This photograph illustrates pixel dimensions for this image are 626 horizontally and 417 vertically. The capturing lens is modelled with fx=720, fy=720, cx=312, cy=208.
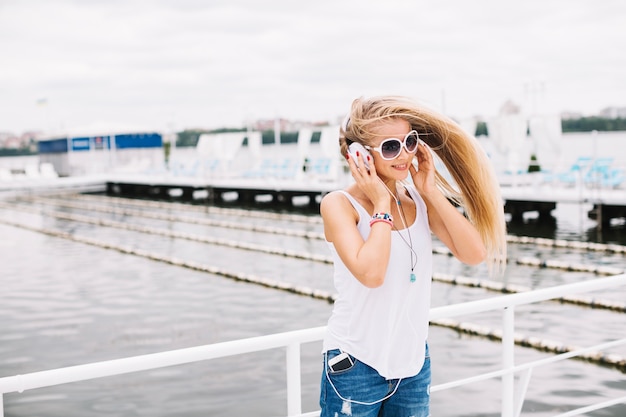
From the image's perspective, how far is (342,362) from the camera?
1.99m

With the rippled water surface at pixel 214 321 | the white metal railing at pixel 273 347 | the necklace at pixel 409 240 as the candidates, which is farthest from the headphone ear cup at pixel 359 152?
the rippled water surface at pixel 214 321

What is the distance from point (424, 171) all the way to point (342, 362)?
24.9 inches

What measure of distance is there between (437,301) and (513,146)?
1338cm

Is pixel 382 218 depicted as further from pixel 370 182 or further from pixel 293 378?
pixel 293 378

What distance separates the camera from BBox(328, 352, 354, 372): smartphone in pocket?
1.99 m

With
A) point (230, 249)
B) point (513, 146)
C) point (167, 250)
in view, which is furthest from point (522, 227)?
point (167, 250)

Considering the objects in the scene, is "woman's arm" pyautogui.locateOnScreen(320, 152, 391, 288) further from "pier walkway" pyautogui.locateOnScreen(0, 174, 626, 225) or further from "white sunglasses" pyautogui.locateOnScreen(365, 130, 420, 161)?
"pier walkway" pyautogui.locateOnScreen(0, 174, 626, 225)

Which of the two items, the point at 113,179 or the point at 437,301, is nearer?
the point at 437,301

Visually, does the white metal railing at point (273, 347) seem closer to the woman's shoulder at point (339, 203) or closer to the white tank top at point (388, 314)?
the white tank top at point (388, 314)

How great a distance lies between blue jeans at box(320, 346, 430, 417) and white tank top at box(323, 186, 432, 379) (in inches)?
1.3

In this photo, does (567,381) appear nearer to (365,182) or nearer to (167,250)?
(365,182)

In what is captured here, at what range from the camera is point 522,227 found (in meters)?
17.5

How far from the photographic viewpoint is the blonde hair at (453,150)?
6.62 ft

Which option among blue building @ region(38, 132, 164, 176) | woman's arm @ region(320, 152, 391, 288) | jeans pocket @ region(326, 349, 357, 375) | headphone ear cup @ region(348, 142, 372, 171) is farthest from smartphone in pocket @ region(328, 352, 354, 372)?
blue building @ region(38, 132, 164, 176)
